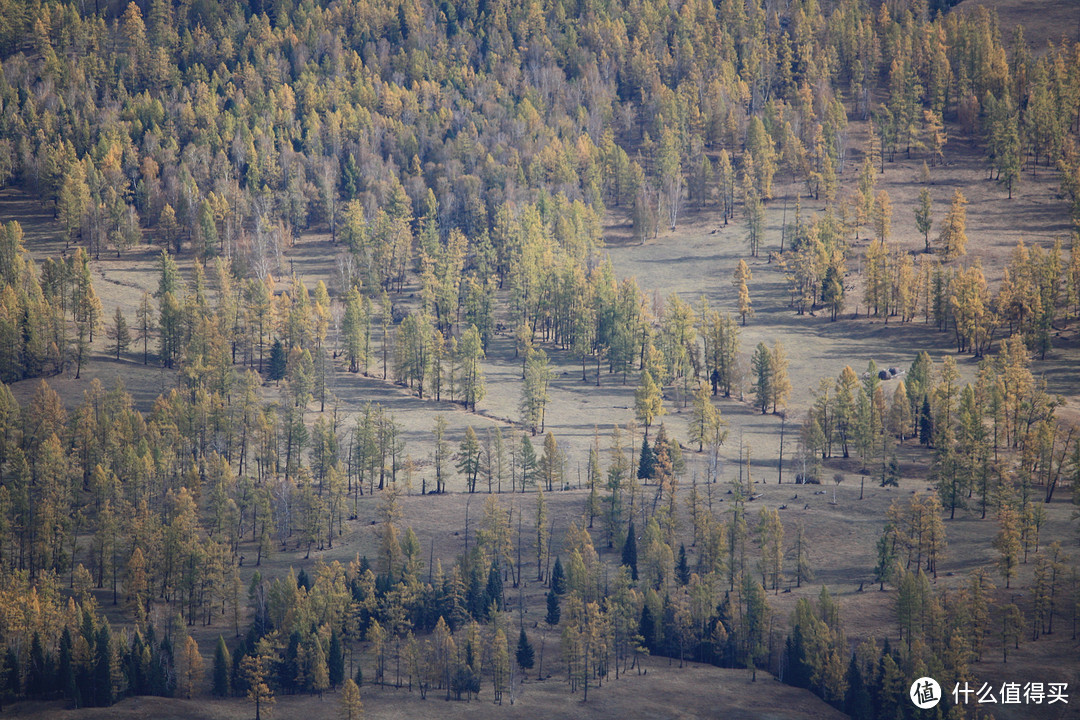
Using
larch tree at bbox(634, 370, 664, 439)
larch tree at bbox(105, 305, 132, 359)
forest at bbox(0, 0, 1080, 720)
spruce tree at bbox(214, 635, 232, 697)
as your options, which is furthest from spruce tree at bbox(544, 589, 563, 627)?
larch tree at bbox(105, 305, 132, 359)

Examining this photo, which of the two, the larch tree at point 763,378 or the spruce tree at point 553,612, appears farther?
the larch tree at point 763,378

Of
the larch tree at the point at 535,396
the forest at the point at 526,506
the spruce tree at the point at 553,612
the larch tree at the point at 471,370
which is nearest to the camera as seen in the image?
the forest at the point at 526,506

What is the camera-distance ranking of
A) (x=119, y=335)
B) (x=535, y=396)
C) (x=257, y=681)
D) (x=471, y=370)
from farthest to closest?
(x=119, y=335), (x=471, y=370), (x=535, y=396), (x=257, y=681)

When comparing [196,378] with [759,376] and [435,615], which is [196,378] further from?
[759,376]

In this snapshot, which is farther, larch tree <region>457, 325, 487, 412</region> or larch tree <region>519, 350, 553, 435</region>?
larch tree <region>457, 325, 487, 412</region>

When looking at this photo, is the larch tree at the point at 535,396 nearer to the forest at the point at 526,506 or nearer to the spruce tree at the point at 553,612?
the forest at the point at 526,506

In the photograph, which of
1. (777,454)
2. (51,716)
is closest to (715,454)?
(777,454)

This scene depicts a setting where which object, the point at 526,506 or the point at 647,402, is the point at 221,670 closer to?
the point at 526,506

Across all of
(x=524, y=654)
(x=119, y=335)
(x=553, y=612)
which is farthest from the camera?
(x=119, y=335)

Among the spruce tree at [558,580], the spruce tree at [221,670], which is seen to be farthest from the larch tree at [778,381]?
the spruce tree at [221,670]

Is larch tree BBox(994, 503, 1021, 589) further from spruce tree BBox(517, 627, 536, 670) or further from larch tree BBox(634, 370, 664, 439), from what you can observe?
larch tree BBox(634, 370, 664, 439)

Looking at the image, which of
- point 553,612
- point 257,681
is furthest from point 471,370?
point 257,681
